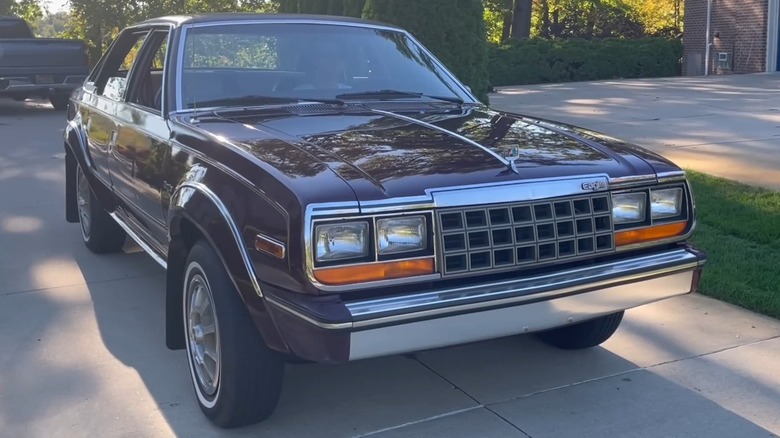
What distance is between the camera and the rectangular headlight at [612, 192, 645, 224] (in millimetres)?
3799

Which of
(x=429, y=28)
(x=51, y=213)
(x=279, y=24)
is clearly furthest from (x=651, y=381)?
(x=429, y=28)

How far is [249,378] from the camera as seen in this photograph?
3.58 m

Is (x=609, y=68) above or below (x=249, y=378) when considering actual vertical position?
above

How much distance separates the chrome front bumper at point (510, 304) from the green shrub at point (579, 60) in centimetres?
2019

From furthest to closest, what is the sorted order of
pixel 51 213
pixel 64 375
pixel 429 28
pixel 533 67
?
1. pixel 533 67
2. pixel 429 28
3. pixel 51 213
4. pixel 64 375

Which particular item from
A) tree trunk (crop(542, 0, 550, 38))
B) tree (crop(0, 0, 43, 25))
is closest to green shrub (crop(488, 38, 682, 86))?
tree trunk (crop(542, 0, 550, 38))

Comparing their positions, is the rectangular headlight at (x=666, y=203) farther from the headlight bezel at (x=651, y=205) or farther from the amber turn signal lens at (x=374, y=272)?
the amber turn signal lens at (x=374, y=272)

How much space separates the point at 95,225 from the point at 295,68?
2.31 m

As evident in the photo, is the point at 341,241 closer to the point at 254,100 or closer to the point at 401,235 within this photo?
the point at 401,235

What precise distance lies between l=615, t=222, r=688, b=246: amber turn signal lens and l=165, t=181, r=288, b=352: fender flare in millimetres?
1463

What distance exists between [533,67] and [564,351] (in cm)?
2098

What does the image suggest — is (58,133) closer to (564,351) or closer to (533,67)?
(564,351)

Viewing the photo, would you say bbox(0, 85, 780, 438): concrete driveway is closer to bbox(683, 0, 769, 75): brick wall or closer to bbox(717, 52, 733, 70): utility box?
bbox(683, 0, 769, 75): brick wall

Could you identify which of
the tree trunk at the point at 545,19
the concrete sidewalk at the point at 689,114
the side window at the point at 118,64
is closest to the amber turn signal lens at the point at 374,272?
the side window at the point at 118,64
